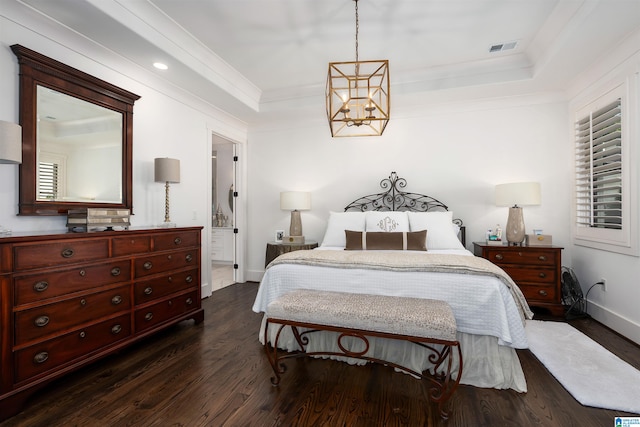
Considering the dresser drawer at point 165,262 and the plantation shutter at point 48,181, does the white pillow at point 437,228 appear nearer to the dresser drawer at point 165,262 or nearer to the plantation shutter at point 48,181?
the dresser drawer at point 165,262

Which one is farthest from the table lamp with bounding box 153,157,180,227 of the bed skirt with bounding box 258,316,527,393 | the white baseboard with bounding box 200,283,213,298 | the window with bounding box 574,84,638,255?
the window with bounding box 574,84,638,255

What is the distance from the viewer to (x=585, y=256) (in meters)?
3.54

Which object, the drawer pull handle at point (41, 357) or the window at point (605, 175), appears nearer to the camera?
the drawer pull handle at point (41, 357)

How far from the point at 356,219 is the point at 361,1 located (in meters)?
2.34

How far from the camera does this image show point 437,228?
3676 millimetres

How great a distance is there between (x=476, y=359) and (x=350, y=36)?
303cm

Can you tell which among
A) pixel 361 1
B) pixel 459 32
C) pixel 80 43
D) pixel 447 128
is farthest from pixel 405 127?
pixel 80 43

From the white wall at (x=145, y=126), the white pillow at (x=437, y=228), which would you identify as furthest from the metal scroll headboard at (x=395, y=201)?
the white wall at (x=145, y=126)

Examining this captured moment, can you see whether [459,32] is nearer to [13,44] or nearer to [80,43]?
[80,43]

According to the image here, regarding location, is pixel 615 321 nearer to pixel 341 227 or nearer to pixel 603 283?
pixel 603 283

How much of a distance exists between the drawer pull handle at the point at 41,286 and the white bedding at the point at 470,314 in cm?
182

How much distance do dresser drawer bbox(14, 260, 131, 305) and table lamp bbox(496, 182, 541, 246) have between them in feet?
13.2

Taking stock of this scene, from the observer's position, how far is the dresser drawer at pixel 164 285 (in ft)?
8.61

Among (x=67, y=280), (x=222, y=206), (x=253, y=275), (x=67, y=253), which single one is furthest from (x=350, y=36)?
(x=222, y=206)
